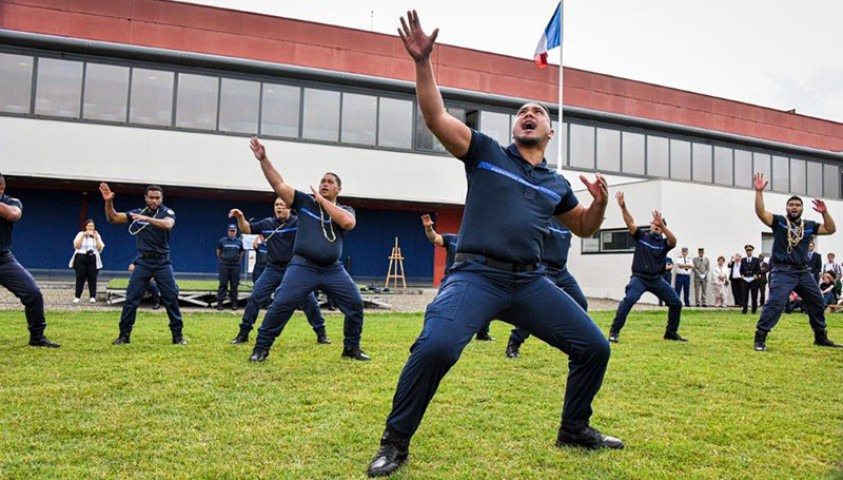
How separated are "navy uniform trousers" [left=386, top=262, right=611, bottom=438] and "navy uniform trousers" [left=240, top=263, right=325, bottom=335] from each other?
217 inches

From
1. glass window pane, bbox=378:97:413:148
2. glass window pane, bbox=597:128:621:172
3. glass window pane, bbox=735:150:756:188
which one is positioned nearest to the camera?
glass window pane, bbox=378:97:413:148

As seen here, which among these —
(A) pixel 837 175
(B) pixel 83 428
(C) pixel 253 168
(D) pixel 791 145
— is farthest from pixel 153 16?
(A) pixel 837 175

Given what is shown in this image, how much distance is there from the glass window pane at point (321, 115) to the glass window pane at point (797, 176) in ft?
77.2

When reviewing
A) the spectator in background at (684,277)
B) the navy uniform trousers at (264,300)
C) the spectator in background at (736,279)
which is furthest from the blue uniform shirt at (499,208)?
the spectator in background at (736,279)

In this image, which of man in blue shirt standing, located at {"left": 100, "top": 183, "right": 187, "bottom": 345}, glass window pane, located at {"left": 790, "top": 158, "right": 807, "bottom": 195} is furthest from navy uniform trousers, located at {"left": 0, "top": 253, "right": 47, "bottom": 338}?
glass window pane, located at {"left": 790, "top": 158, "right": 807, "bottom": 195}

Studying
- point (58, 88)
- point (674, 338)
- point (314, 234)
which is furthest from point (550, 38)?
point (314, 234)

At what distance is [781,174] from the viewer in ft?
105

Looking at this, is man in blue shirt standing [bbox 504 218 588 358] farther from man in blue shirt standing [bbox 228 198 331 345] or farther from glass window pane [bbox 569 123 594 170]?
glass window pane [bbox 569 123 594 170]

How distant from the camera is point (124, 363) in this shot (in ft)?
23.3

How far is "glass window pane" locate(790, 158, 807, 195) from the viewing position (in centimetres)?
3234

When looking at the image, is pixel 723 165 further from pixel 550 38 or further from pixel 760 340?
pixel 760 340

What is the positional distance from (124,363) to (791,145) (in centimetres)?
3387

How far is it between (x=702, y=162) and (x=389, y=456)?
2995cm

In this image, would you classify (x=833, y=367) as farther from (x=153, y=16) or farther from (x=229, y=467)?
(x=153, y=16)
